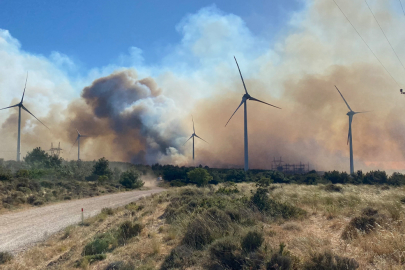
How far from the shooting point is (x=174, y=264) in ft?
36.7

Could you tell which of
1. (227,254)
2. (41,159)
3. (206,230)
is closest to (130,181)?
(41,159)

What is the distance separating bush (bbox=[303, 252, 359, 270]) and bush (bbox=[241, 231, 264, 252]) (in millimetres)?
2002

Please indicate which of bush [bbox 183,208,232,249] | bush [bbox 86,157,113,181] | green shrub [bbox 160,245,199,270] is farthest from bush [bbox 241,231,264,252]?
bush [bbox 86,157,113,181]

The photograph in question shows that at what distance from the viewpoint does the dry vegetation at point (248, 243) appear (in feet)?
30.5

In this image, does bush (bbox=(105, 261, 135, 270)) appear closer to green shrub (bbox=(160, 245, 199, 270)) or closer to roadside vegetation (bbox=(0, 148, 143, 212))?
green shrub (bbox=(160, 245, 199, 270))

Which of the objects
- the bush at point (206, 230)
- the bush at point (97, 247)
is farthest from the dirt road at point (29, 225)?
the bush at point (206, 230)

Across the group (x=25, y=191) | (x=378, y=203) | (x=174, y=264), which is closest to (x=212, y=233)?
(x=174, y=264)

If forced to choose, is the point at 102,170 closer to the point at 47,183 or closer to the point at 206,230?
the point at 47,183

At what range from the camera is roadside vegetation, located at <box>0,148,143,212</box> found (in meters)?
37.7

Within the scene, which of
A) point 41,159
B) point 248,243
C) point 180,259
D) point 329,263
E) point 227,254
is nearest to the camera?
point 329,263

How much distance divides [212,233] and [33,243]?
39.5 feet

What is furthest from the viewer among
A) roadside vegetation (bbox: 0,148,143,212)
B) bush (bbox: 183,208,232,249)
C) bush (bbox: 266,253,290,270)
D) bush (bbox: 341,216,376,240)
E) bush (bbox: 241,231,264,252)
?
roadside vegetation (bbox: 0,148,143,212)

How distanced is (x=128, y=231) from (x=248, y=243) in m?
8.76

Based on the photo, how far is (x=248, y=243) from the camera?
10.7 meters
